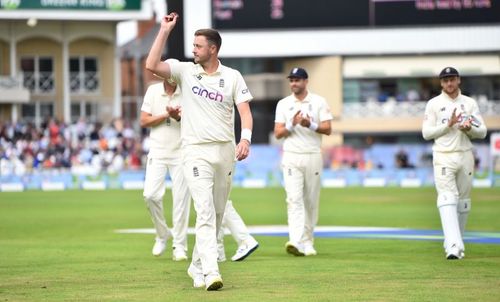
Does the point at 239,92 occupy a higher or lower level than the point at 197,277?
higher

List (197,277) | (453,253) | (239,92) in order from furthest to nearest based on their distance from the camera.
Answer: (453,253)
(197,277)
(239,92)

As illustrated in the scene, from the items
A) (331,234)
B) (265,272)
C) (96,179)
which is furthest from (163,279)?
(96,179)

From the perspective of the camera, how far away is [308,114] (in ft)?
48.4

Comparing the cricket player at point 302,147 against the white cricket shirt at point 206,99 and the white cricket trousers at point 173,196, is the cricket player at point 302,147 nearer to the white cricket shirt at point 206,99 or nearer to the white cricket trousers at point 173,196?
the white cricket trousers at point 173,196

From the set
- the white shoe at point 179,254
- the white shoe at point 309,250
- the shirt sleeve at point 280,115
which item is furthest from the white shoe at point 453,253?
the white shoe at point 179,254

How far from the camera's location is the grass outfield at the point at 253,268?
10.2m

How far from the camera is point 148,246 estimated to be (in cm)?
1617

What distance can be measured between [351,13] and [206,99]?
38.5 meters

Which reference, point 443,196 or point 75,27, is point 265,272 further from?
point 75,27

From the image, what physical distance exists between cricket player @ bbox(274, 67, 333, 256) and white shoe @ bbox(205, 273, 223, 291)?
13.4 feet

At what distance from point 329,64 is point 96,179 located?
16.2m

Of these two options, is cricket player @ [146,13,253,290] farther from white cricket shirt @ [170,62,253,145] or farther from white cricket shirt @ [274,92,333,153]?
white cricket shirt @ [274,92,333,153]

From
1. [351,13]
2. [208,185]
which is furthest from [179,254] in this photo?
[351,13]

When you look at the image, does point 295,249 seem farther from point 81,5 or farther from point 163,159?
point 81,5
